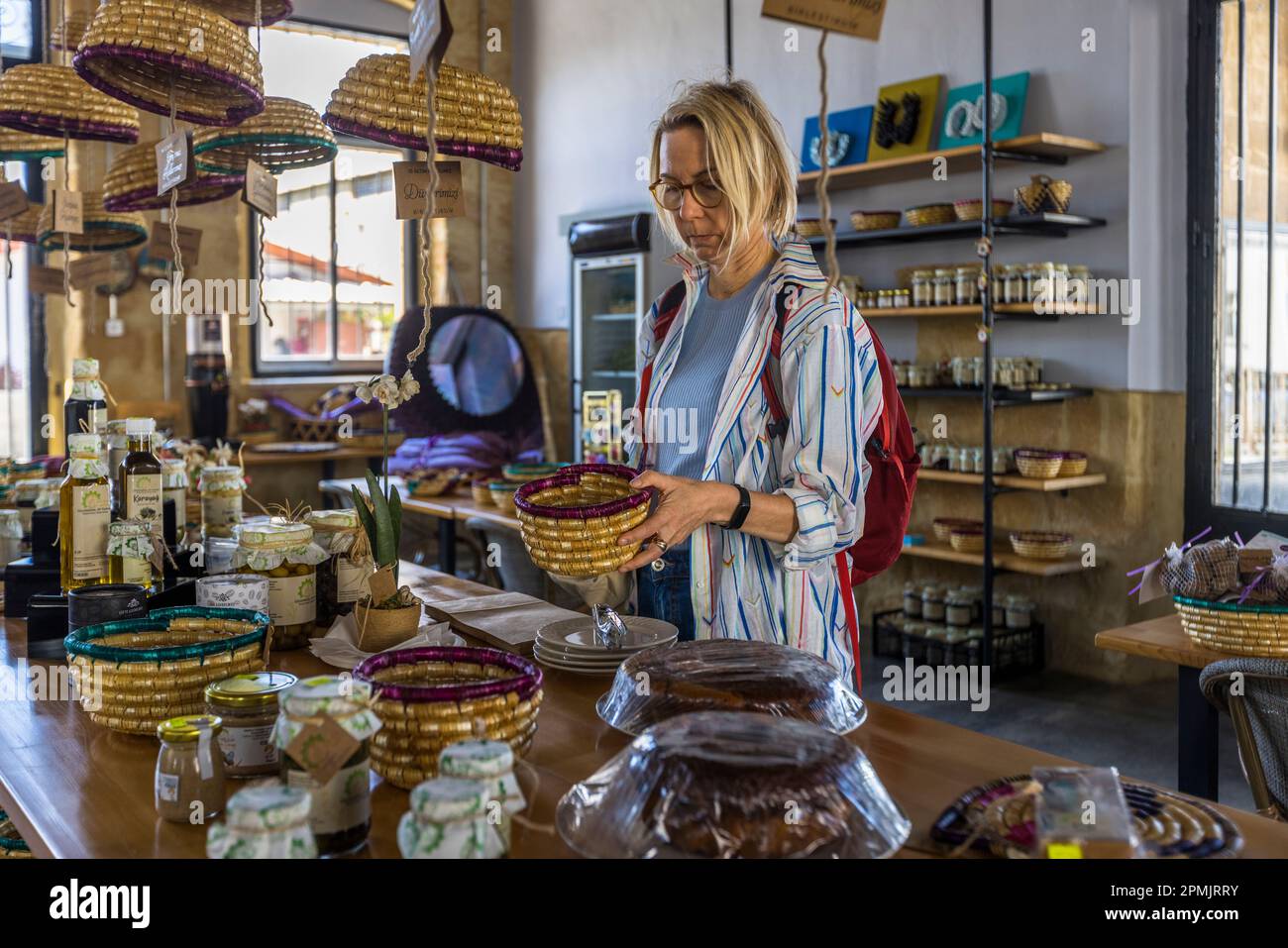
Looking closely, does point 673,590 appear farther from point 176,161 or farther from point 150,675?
point 176,161

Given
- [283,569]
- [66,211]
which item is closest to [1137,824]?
[283,569]

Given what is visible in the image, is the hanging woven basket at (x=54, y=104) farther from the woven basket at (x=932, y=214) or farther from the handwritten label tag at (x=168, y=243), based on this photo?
the woven basket at (x=932, y=214)

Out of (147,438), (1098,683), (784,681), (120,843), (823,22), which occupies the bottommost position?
(1098,683)

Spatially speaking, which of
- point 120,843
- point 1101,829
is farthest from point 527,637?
point 1101,829

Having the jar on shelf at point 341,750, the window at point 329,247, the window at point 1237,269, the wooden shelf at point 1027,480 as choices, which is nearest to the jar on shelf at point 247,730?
the jar on shelf at point 341,750

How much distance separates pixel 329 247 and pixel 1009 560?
5.65 m

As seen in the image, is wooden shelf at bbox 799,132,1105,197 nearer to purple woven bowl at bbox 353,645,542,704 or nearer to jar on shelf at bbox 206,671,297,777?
purple woven bowl at bbox 353,645,542,704

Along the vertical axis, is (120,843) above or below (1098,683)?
above

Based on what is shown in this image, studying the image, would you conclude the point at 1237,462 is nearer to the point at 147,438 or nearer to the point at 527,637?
the point at 527,637

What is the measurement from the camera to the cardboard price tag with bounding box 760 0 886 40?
4.71 ft

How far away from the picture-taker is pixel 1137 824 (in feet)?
3.84

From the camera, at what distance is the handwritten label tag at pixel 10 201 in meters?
3.49

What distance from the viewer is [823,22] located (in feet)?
4.82
